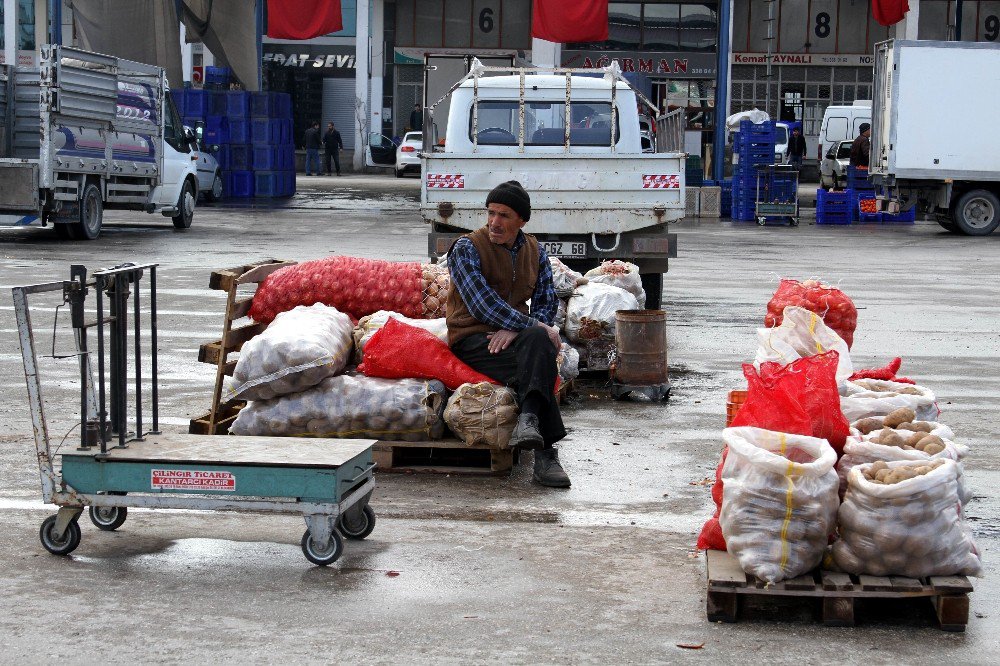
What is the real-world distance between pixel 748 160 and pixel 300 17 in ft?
47.4

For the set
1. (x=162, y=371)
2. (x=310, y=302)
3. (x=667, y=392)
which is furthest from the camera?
(x=162, y=371)

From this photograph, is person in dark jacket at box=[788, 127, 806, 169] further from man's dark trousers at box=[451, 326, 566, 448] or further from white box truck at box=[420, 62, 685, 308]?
man's dark trousers at box=[451, 326, 566, 448]

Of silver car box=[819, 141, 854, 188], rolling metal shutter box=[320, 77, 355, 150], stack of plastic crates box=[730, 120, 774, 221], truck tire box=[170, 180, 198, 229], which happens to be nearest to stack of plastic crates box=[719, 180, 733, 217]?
stack of plastic crates box=[730, 120, 774, 221]

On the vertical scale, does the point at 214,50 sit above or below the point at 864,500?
above

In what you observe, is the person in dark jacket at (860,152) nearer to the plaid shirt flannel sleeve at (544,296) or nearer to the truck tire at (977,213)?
the truck tire at (977,213)

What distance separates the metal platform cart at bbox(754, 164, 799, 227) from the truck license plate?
15.7 meters

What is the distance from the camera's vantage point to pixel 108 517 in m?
5.80

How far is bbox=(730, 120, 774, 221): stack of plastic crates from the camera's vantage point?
27.8 metres

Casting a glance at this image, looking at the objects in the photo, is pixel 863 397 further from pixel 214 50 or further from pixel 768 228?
pixel 214 50

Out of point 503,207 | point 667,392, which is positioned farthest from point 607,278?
point 503,207

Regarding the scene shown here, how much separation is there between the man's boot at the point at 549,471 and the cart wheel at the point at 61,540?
7.61 feet

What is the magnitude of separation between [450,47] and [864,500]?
163 feet

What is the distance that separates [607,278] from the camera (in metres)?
10.7

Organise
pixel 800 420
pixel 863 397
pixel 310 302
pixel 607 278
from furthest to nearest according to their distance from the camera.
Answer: pixel 607 278
pixel 310 302
pixel 863 397
pixel 800 420
